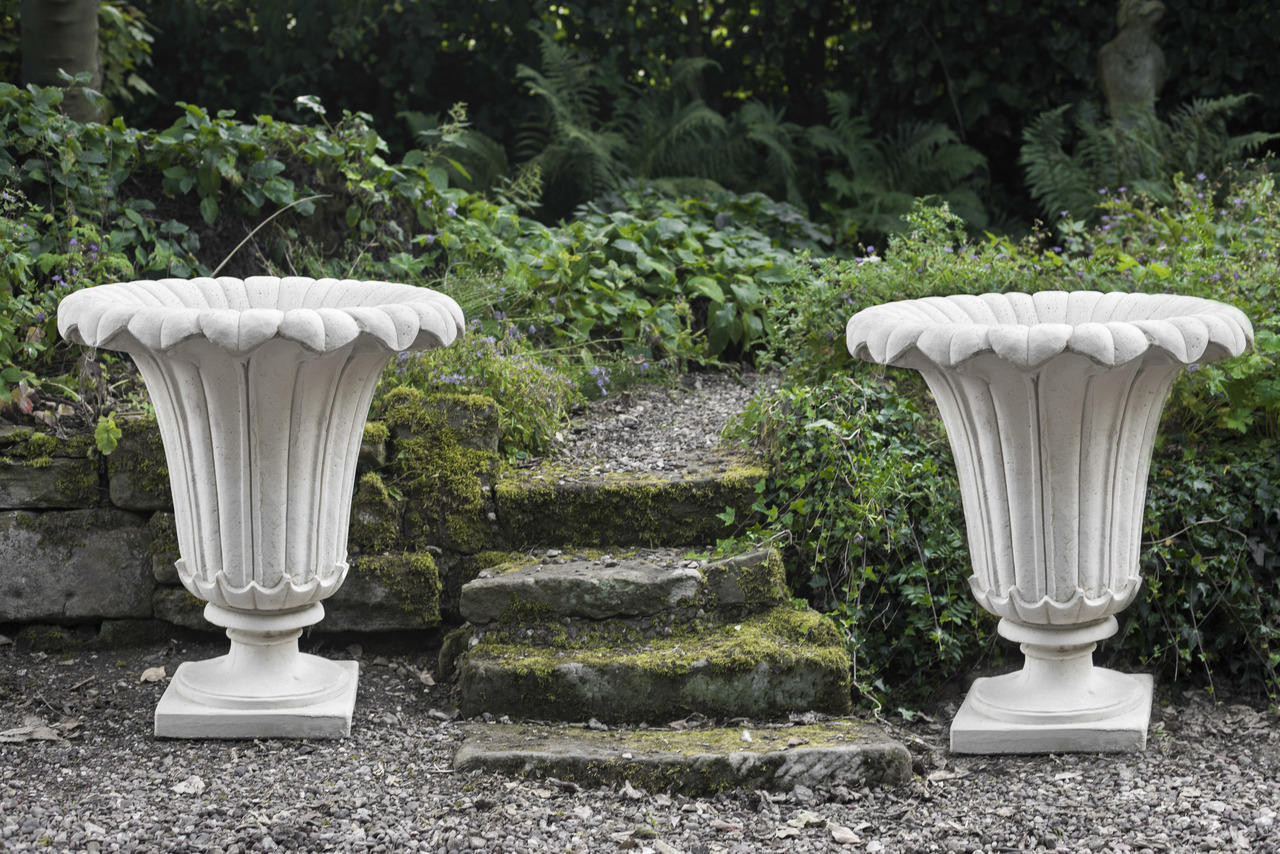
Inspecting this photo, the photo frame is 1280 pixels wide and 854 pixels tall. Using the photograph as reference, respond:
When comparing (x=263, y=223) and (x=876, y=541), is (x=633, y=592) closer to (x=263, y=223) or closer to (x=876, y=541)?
(x=876, y=541)

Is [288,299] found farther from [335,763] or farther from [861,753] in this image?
[861,753]

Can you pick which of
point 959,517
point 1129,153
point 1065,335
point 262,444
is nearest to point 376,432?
point 262,444

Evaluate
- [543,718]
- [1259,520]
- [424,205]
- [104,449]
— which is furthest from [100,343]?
[1259,520]

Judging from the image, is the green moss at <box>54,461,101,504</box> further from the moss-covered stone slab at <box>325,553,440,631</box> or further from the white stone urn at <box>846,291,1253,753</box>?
the white stone urn at <box>846,291,1253,753</box>

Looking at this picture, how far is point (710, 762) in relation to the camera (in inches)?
116

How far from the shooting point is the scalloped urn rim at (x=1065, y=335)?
2.74 metres

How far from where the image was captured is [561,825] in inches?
109

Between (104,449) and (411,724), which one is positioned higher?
(104,449)

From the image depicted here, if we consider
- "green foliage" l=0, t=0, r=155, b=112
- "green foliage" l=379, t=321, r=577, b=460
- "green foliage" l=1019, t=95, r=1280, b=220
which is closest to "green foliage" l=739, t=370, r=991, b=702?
"green foliage" l=379, t=321, r=577, b=460

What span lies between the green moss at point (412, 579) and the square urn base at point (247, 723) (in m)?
0.56

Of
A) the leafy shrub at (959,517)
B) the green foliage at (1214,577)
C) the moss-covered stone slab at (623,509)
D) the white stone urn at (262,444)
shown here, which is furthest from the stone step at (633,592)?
the green foliage at (1214,577)

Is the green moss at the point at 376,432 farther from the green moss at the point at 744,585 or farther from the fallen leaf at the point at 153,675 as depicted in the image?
the green moss at the point at 744,585

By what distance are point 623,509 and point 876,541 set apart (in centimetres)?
76

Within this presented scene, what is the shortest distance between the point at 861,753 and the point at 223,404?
173 cm
